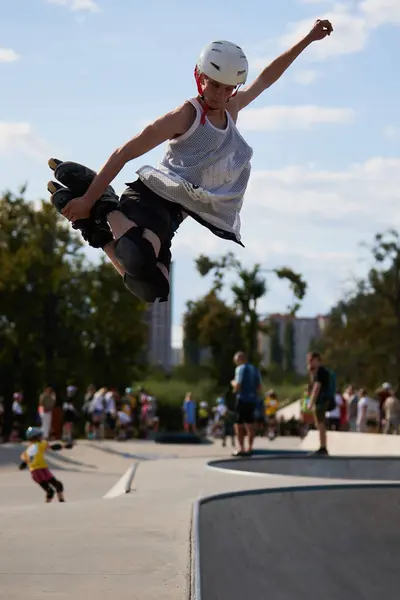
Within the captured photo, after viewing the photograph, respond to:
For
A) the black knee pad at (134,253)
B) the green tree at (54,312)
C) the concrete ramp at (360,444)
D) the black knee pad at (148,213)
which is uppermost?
the green tree at (54,312)

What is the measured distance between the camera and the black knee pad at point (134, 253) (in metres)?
5.79

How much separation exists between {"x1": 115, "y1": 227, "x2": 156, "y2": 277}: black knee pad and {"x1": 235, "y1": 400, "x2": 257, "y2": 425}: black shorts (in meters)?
10.5

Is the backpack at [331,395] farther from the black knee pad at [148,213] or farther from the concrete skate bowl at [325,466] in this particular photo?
the black knee pad at [148,213]

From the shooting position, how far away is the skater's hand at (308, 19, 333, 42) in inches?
266

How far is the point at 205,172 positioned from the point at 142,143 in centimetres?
39

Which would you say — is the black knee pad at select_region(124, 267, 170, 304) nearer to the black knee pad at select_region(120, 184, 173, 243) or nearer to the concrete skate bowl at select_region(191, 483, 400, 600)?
the black knee pad at select_region(120, 184, 173, 243)

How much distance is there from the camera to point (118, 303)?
4794cm

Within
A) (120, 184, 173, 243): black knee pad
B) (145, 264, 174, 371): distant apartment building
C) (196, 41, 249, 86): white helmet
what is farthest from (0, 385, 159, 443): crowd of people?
(145, 264, 174, 371): distant apartment building

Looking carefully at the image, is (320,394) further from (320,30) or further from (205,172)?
(205,172)

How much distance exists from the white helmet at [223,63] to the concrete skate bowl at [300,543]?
269cm

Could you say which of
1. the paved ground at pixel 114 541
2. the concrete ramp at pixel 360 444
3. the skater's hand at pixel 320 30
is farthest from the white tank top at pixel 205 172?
the concrete ramp at pixel 360 444

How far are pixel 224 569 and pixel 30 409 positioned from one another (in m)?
33.7

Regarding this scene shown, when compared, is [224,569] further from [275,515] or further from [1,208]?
[1,208]

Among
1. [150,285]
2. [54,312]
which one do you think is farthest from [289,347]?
[150,285]
